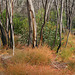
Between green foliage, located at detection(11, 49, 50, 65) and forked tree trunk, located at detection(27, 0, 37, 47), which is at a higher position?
forked tree trunk, located at detection(27, 0, 37, 47)

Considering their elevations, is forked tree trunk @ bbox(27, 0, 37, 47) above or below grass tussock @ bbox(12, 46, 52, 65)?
above

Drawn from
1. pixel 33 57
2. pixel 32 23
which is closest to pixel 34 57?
pixel 33 57

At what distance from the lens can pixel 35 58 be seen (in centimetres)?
496

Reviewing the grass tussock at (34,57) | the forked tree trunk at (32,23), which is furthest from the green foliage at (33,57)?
the forked tree trunk at (32,23)

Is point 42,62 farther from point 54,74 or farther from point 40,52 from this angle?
point 54,74

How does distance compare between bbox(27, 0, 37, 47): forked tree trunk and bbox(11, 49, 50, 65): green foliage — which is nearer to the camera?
bbox(11, 49, 50, 65): green foliage

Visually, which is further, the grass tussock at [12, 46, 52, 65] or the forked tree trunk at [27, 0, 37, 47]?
the forked tree trunk at [27, 0, 37, 47]

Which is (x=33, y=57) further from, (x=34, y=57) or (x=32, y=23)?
(x=32, y=23)

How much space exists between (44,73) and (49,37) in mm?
5971

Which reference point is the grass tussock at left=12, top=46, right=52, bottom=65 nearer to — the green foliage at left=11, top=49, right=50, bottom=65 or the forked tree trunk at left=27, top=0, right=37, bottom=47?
the green foliage at left=11, top=49, right=50, bottom=65

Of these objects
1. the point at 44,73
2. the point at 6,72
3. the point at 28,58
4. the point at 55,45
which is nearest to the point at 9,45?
the point at 55,45

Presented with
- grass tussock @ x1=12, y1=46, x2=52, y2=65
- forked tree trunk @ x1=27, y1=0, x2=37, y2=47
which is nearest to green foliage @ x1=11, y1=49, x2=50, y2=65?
grass tussock @ x1=12, y1=46, x2=52, y2=65

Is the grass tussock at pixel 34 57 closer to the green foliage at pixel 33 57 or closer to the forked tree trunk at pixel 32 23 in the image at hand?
the green foliage at pixel 33 57

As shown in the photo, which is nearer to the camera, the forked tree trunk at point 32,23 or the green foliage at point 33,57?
the green foliage at point 33,57
